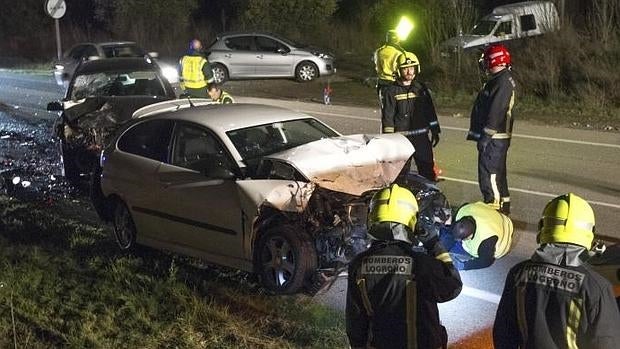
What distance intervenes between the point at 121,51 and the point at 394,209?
796 inches

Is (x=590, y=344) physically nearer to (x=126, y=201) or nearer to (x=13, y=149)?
(x=126, y=201)

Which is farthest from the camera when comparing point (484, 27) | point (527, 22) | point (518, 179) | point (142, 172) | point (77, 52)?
point (484, 27)

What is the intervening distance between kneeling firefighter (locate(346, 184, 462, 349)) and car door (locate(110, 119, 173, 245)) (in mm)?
3937

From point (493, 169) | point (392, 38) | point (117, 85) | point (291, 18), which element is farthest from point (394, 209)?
point (291, 18)

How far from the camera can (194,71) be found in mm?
11828

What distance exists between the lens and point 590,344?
2.85 m

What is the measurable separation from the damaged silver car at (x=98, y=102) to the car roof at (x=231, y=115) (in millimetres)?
3142

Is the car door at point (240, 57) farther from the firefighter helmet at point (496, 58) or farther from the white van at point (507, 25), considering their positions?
the firefighter helmet at point (496, 58)

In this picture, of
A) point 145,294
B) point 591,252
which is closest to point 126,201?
point 145,294

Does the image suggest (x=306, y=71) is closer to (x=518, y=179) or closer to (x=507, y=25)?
(x=507, y=25)

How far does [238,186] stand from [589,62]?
46.7 feet

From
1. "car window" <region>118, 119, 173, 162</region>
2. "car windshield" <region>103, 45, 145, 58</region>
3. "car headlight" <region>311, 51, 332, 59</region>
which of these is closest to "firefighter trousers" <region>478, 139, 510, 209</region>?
"car window" <region>118, 119, 173, 162</region>

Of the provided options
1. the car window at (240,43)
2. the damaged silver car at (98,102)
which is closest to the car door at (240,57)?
the car window at (240,43)

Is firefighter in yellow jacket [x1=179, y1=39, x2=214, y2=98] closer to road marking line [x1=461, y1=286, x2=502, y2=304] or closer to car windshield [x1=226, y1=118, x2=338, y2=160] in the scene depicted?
car windshield [x1=226, y1=118, x2=338, y2=160]
